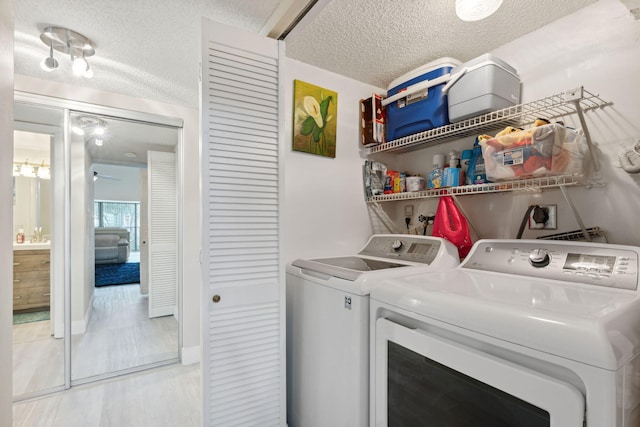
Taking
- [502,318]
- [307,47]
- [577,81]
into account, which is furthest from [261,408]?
[577,81]

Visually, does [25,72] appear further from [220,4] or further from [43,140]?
[220,4]

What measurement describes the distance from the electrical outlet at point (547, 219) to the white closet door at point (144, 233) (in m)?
3.27

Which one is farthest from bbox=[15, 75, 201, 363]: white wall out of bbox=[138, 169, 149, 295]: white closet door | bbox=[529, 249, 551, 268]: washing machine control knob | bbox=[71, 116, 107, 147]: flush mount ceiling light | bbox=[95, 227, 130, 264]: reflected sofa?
bbox=[529, 249, 551, 268]: washing machine control knob

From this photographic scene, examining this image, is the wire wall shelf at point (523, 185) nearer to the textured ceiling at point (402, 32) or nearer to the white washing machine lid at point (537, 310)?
the white washing machine lid at point (537, 310)

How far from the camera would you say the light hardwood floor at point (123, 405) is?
1.88 metres

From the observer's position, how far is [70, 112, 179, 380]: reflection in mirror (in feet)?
8.26

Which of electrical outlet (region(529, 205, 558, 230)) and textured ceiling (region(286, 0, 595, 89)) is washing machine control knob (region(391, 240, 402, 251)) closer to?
electrical outlet (region(529, 205, 558, 230))

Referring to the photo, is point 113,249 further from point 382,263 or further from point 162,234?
point 382,263

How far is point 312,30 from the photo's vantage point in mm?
1603

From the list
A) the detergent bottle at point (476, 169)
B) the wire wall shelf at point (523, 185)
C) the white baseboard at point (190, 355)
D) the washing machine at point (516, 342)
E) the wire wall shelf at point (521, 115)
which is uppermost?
the wire wall shelf at point (521, 115)

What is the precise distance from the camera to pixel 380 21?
4.95ft

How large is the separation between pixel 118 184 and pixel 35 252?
0.89 m

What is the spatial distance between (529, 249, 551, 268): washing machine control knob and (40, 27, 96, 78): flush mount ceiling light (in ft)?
8.41

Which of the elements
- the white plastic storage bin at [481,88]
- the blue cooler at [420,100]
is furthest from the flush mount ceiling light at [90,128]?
the white plastic storage bin at [481,88]
